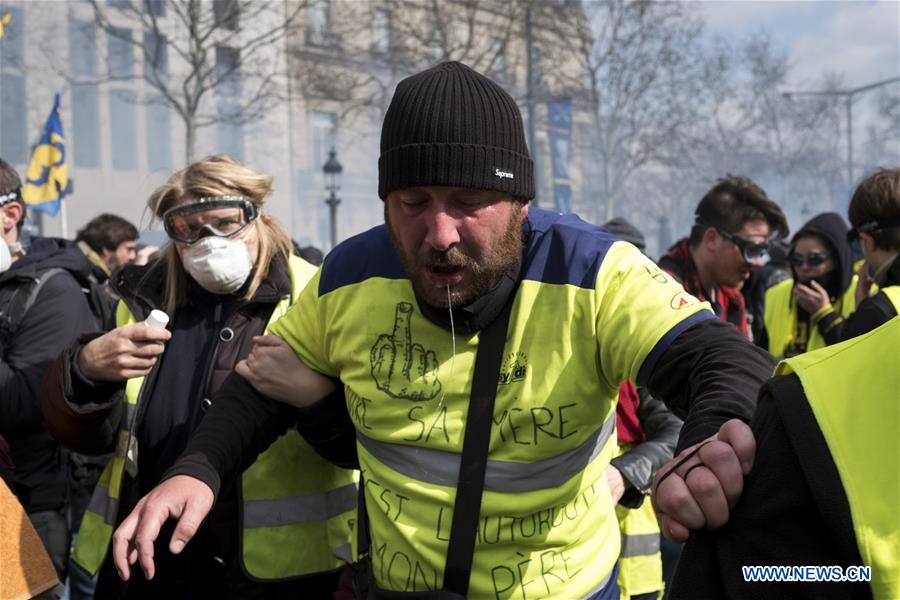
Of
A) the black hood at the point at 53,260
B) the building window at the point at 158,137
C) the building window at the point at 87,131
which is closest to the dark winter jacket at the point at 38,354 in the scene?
the black hood at the point at 53,260

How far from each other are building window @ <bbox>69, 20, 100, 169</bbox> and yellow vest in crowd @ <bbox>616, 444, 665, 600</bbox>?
20718 mm

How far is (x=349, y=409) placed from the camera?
6.87 feet

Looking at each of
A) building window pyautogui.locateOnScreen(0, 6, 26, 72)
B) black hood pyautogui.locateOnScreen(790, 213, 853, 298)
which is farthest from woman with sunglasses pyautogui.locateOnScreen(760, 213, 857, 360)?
building window pyautogui.locateOnScreen(0, 6, 26, 72)

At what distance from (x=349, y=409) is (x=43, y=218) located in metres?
21.6

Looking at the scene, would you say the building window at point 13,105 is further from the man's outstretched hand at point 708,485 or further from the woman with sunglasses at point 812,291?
the man's outstretched hand at point 708,485

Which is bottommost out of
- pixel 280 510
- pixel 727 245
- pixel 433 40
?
pixel 280 510

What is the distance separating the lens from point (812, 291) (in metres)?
5.27

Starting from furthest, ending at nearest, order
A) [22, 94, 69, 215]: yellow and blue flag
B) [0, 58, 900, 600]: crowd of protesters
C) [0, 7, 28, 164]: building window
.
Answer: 1. [0, 7, 28, 164]: building window
2. [22, 94, 69, 215]: yellow and blue flag
3. [0, 58, 900, 600]: crowd of protesters

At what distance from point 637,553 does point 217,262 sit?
1828 mm

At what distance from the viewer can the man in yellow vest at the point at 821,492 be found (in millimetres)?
977

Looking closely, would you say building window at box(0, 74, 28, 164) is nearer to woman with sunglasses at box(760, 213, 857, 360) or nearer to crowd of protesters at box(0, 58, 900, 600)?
woman with sunglasses at box(760, 213, 857, 360)

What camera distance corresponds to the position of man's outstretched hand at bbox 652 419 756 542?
3.61ft

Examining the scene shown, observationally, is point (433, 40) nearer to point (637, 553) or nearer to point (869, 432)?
point (637, 553)

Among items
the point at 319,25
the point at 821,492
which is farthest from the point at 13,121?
the point at 821,492
